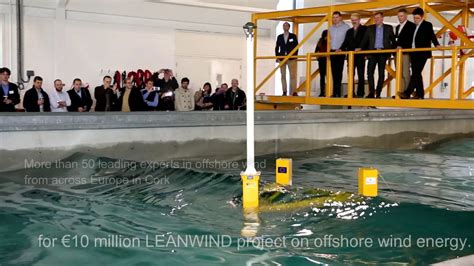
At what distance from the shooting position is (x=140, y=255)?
208 inches

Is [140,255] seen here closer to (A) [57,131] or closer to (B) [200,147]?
(A) [57,131]

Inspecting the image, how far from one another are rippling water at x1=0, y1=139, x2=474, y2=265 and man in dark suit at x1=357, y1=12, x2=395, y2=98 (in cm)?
178

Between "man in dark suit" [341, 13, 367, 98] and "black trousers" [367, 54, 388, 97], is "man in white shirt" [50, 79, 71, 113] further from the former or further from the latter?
"black trousers" [367, 54, 388, 97]

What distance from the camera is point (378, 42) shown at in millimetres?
9516

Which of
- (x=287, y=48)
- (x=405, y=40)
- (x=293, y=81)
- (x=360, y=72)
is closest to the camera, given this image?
(x=405, y=40)

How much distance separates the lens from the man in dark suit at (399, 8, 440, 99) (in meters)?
→ 8.82

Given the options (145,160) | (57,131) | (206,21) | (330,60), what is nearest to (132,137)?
(145,160)

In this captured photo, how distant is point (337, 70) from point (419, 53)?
1.81 meters

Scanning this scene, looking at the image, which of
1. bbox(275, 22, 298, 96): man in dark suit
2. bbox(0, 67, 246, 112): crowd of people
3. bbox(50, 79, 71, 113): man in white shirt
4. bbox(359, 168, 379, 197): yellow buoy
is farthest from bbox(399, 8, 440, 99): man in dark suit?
bbox(50, 79, 71, 113): man in white shirt

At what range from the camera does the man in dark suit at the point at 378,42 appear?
9453mm

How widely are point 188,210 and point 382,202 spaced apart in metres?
2.48

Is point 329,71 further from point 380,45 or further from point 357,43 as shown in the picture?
point 380,45

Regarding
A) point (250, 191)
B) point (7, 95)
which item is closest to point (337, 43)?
point (250, 191)

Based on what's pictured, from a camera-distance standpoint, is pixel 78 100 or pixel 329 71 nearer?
→ pixel 329 71
